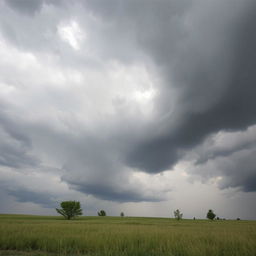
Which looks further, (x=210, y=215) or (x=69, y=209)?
(x=210, y=215)

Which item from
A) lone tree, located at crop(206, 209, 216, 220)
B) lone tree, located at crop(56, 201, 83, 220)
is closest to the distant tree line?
lone tree, located at crop(56, 201, 83, 220)

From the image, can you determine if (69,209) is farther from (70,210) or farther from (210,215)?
(210,215)

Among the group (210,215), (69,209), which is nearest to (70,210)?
(69,209)

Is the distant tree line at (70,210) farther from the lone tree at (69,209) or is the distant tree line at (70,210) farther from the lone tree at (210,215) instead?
the lone tree at (210,215)

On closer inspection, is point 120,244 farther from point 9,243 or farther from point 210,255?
point 9,243

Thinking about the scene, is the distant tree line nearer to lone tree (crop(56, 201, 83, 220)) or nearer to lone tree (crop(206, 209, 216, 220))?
lone tree (crop(56, 201, 83, 220))

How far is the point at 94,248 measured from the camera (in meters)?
8.73

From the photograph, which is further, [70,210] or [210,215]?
[210,215]

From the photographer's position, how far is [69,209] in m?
68.5

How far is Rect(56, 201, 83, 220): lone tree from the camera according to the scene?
68.2 metres

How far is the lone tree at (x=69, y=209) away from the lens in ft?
224

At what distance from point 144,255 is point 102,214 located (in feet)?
386

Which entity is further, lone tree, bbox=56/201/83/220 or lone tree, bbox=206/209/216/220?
lone tree, bbox=206/209/216/220

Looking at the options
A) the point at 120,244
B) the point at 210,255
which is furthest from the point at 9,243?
the point at 210,255
